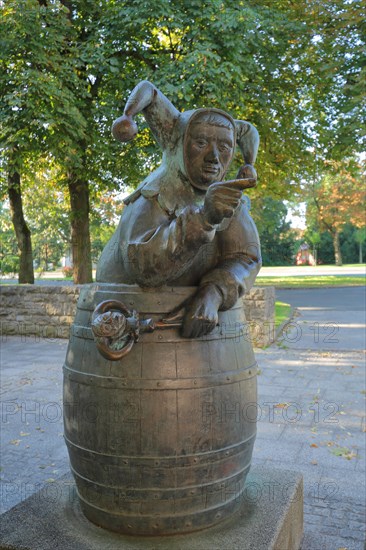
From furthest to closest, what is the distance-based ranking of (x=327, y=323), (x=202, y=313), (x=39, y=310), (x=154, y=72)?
Answer: (x=327, y=323), (x=39, y=310), (x=154, y=72), (x=202, y=313)

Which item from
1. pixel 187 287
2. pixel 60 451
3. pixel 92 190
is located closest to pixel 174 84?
pixel 92 190

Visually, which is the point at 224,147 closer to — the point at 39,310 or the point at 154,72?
the point at 154,72

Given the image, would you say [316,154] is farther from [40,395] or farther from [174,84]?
[40,395]

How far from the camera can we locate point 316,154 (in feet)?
51.1

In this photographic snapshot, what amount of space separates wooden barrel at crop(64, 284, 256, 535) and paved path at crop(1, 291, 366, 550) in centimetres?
90

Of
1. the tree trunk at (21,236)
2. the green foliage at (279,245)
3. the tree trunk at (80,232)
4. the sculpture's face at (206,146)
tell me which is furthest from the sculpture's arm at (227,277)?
the green foliage at (279,245)

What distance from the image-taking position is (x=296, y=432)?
525 centimetres

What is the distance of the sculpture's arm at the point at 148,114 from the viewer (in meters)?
2.24

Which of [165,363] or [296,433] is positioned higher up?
[165,363]

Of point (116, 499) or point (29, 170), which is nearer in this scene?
point (116, 499)

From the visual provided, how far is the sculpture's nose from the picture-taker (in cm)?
241

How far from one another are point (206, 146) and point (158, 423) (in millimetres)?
1350

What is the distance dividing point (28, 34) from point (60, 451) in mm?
8750

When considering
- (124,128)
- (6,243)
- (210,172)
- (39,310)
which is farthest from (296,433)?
(6,243)
